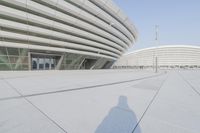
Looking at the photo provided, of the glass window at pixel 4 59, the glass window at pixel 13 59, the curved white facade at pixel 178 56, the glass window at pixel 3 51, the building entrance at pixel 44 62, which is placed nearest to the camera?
the glass window at pixel 3 51

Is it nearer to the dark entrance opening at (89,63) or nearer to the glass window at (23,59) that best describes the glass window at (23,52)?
the glass window at (23,59)

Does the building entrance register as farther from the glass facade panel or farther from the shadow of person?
the shadow of person

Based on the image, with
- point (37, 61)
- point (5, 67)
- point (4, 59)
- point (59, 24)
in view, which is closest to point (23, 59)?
point (4, 59)

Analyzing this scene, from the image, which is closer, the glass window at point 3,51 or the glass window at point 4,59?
the glass window at point 3,51

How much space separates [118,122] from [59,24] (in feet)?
64.7

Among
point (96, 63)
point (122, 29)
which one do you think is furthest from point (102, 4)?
point (96, 63)

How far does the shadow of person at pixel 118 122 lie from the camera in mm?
2117

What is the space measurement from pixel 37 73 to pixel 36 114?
13435mm

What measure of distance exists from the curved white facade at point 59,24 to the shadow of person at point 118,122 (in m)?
18.5

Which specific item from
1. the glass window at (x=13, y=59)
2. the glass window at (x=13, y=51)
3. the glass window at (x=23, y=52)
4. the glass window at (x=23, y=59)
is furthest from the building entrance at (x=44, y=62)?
the glass window at (x=13, y=51)

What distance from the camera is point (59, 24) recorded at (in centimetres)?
1895

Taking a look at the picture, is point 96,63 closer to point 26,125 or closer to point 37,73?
point 37,73

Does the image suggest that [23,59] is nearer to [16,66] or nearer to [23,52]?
[23,52]

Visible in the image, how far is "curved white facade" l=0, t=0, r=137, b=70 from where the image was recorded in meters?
15.7
